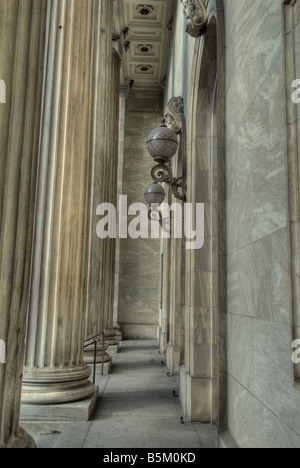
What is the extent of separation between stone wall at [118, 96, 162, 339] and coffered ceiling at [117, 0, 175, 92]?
2924mm

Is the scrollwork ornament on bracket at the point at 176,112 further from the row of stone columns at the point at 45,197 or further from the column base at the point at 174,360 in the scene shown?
the column base at the point at 174,360

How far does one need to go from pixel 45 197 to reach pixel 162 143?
2.19 meters

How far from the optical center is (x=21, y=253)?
3.47 meters

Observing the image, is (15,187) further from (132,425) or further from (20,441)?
(132,425)

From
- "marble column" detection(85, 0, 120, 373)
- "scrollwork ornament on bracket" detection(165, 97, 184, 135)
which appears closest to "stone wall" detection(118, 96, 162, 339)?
"marble column" detection(85, 0, 120, 373)

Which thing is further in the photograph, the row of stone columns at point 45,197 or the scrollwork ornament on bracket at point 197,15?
the scrollwork ornament on bracket at point 197,15

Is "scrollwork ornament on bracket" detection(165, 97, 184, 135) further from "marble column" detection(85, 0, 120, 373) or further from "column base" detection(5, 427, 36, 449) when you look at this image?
"column base" detection(5, 427, 36, 449)

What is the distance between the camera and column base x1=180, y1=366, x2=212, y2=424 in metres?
6.84

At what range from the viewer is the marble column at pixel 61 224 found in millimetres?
6605

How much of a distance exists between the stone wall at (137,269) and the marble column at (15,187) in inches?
704

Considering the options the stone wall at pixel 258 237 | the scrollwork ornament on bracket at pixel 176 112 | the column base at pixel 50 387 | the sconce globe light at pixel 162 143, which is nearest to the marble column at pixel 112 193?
the scrollwork ornament on bracket at pixel 176 112

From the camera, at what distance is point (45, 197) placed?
6.96m

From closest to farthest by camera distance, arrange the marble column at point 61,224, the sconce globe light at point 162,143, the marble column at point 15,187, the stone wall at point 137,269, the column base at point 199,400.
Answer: the marble column at point 15,187
the marble column at point 61,224
the column base at point 199,400
the sconce globe light at point 162,143
the stone wall at point 137,269
